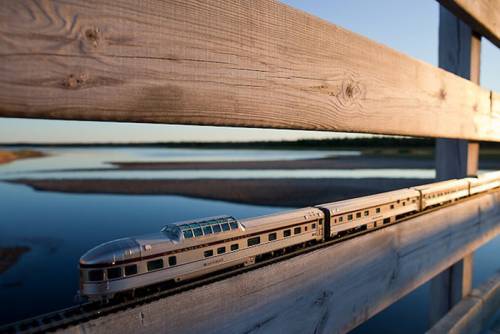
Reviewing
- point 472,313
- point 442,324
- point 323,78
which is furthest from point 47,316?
point 472,313

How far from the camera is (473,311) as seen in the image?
4.16 m

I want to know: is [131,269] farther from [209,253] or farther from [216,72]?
[216,72]

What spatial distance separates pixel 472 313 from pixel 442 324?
729mm

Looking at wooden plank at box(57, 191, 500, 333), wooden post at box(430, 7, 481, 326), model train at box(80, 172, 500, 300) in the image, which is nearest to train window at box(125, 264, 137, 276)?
model train at box(80, 172, 500, 300)

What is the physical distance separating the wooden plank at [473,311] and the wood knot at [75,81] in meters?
3.76

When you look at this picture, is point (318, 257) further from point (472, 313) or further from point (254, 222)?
point (472, 313)

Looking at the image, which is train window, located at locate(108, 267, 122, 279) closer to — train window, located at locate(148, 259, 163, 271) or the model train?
the model train

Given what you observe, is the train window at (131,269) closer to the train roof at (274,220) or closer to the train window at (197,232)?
the train window at (197,232)

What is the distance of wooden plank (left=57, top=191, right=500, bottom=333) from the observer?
1363 millimetres

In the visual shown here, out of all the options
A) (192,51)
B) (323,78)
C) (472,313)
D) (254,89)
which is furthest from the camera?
(472,313)

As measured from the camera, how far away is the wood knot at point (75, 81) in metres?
1.03

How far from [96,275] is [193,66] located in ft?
10.3

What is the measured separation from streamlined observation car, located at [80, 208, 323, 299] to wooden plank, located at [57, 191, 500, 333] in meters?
1.30

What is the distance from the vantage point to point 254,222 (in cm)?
429
